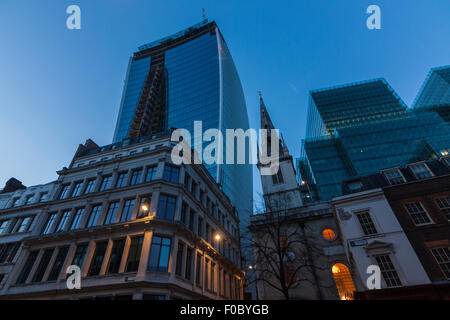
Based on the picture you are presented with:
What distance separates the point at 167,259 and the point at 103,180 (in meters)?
14.0

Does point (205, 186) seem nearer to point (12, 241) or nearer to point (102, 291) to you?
point (102, 291)

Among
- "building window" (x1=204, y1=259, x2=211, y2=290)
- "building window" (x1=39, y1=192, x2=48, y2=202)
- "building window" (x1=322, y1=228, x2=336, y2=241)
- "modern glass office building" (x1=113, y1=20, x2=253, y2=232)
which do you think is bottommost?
"building window" (x1=204, y1=259, x2=211, y2=290)

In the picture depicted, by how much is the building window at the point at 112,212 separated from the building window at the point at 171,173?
6080 mm

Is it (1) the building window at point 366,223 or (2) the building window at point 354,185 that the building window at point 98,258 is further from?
(2) the building window at point 354,185

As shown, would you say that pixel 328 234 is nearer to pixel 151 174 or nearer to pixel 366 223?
pixel 366 223

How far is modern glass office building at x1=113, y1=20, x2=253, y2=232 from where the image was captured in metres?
84.6

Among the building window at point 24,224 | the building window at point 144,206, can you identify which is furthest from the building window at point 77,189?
the building window at point 144,206

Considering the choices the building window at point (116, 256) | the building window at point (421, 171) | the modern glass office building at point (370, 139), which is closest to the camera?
the building window at point (116, 256)

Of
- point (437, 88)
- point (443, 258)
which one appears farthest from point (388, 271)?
point (437, 88)

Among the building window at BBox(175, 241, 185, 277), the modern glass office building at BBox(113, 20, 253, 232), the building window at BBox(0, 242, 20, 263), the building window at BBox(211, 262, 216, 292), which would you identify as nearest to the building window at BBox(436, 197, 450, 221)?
the building window at BBox(175, 241, 185, 277)

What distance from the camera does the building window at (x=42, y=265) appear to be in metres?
23.1

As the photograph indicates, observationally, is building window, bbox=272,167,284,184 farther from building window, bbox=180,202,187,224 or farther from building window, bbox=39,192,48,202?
building window, bbox=39,192,48,202

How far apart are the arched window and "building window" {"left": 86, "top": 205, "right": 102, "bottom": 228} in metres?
27.7
